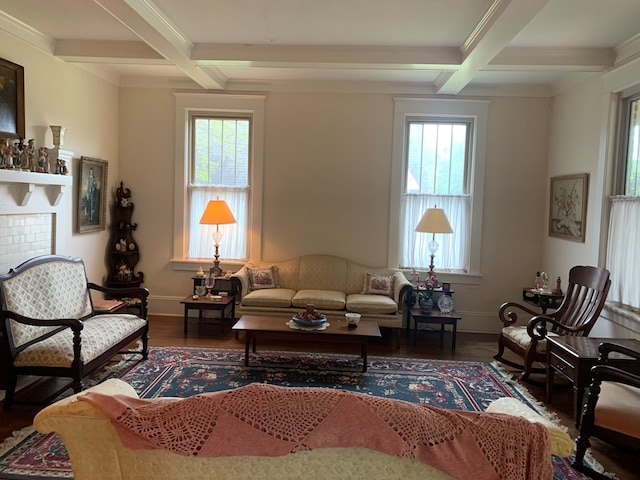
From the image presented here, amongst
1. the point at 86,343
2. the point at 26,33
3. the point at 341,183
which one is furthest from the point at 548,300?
the point at 26,33

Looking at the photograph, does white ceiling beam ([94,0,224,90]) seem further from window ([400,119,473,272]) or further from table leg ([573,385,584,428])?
table leg ([573,385,584,428])

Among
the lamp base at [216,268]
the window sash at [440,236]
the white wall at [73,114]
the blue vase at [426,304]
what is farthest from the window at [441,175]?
the white wall at [73,114]

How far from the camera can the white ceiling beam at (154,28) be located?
334 centimetres

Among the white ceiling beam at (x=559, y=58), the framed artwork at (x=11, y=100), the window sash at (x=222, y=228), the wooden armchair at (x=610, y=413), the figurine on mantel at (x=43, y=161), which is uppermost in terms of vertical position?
the white ceiling beam at (x=559, y=58)

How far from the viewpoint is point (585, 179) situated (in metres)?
4.75

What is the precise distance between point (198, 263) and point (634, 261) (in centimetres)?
476

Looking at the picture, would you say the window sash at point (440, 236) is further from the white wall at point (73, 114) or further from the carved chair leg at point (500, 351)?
the white wall at point (73, 114)

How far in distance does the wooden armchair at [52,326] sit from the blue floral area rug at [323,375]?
16.6 inches

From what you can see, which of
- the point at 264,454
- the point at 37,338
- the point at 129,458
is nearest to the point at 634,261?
the point at 264,454

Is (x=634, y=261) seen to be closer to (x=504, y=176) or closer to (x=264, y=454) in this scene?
(x=504, y=176)

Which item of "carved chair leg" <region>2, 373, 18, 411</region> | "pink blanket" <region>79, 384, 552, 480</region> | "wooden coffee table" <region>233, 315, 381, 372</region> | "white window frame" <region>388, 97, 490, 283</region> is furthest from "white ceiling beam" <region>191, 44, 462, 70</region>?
"pink blanket" <region>79, 384, 552, 480</region>

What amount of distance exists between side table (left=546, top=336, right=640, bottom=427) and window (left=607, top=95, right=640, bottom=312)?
85 centimetres

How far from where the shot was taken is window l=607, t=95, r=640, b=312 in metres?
3.97

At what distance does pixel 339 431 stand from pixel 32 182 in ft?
12.0
